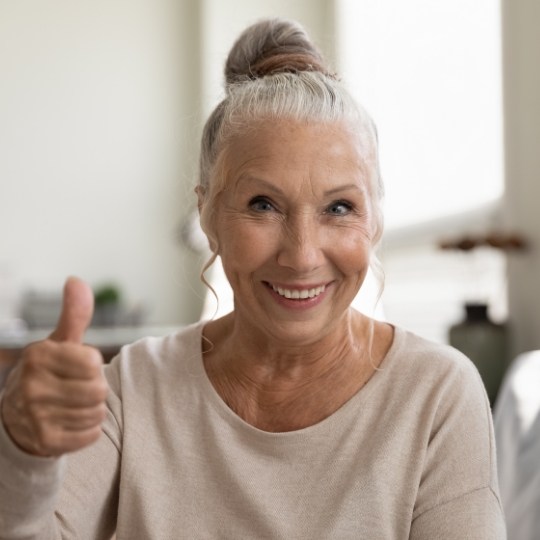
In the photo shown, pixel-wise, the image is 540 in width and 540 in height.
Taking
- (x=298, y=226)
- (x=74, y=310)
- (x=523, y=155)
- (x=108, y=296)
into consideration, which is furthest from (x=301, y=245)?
(x=108, y=296)

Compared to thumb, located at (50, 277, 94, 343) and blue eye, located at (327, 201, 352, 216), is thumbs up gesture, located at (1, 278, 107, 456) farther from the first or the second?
blue eye, located at (327, 201, 352, 216)

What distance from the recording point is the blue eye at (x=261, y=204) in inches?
56.6

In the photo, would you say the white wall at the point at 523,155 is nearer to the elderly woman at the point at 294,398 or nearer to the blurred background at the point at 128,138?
the blurred background at the point at 128,138

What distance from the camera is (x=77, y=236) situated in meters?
6.42

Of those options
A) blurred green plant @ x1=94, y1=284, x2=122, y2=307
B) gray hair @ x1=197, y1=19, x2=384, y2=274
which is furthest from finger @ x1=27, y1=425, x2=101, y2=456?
blurred green plant @ x1=94, y1=284, x2=122, y2=307

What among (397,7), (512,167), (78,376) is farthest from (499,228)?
(78,376)

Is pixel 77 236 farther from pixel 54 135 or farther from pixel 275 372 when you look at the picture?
pixel 275 372

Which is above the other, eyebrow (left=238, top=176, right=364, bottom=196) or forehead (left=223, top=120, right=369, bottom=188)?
forehead (left=223, top=120, right=369, bottom=188)

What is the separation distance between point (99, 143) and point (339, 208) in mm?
5278

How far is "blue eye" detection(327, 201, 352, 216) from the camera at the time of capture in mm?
1429

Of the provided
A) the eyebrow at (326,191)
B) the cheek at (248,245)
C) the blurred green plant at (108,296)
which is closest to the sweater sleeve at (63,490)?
the cheek at (248,245)

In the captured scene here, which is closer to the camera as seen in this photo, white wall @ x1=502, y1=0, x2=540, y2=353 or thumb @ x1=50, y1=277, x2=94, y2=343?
thumb @ x1=50, y1=277, x2=94, y2=343

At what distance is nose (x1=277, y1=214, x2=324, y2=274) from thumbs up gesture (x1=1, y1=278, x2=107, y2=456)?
0.46 m

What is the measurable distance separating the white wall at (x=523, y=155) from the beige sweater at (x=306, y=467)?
1413 millimetres
